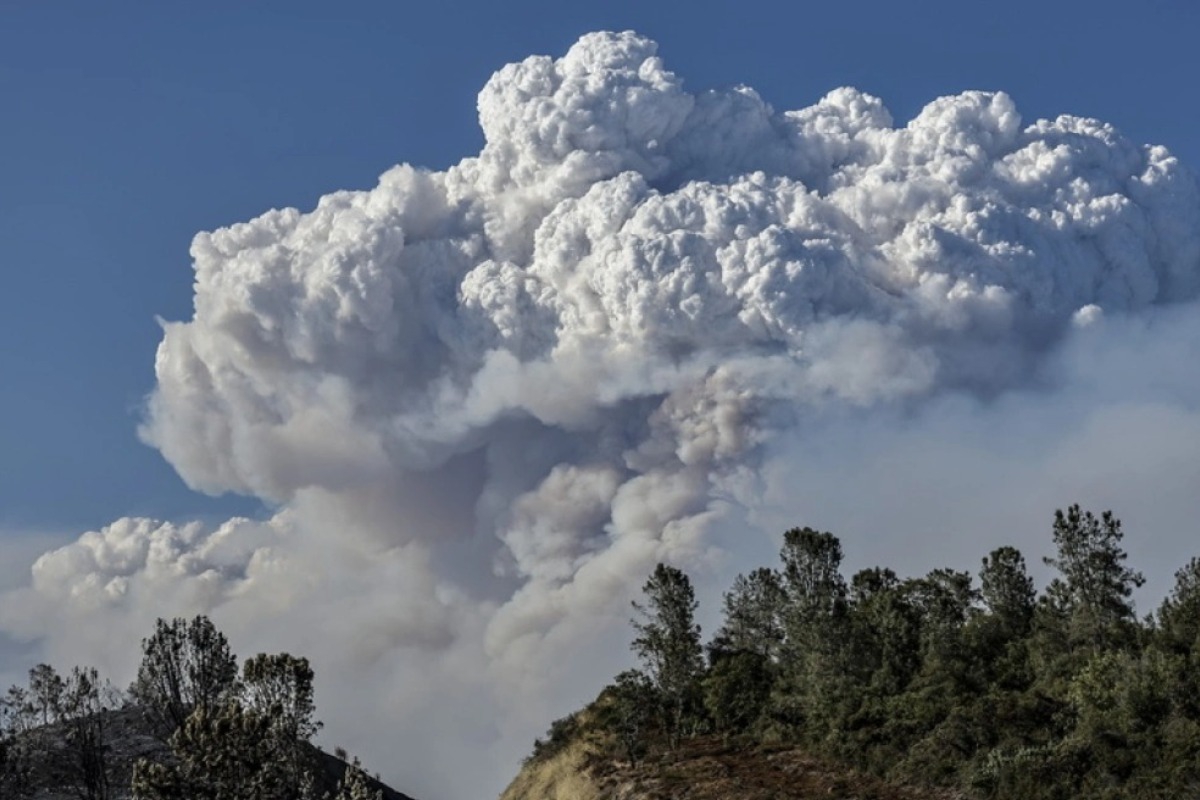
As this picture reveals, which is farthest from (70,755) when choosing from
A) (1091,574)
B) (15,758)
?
(1091,574)

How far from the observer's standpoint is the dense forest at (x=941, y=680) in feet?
191

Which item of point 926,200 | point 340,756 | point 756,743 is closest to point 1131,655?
point 756,743

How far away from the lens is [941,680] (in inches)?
2842

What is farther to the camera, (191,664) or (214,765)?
(191,664)

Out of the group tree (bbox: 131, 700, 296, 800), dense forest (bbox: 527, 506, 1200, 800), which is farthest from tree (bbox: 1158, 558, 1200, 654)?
tree (bbox: 131, 700, 296, 800)

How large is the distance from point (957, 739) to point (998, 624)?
20.4 meters

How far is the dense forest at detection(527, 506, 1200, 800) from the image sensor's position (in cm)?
5816

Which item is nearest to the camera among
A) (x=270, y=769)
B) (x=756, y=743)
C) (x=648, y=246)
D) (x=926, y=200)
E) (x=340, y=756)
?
(x=270, y=769)

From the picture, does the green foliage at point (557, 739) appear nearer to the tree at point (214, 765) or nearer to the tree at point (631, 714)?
the tree at point (631, 714)

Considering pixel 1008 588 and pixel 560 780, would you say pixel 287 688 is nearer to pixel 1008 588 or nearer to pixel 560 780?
pixel 560 780

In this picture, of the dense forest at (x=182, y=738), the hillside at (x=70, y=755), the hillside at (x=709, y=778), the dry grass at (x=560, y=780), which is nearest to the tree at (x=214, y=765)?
the dense forest at (x=182, y=738)

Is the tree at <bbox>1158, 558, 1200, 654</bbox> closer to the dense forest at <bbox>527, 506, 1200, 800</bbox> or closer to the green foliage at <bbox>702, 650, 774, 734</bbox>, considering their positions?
the dense forest at <bbox>527, 506, 1200, 800</bbox>

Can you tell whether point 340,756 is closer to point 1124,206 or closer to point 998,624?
point 998,624

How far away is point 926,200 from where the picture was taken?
14262 cm
